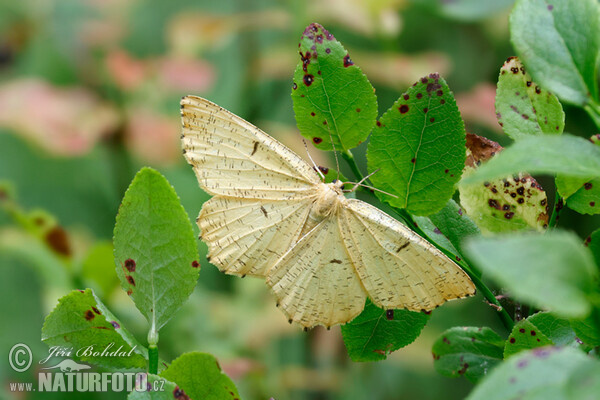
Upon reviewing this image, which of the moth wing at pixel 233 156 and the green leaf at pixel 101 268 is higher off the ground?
the moth wing at pixel 233 156

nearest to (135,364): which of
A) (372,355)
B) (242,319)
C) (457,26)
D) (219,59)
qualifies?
(372,355)

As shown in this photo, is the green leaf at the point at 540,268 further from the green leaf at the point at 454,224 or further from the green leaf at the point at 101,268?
the green leaf at the point at 101,268

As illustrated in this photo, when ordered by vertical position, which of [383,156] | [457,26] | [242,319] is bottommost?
[242,319]

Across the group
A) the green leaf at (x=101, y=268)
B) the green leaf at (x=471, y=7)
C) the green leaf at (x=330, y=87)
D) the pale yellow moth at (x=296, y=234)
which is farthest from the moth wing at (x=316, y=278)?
the green leaf at (x=471, y=7)

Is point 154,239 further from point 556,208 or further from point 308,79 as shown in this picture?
point 556,208

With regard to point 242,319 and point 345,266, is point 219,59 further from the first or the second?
point 345,266

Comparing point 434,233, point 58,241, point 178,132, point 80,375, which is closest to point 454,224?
point 434,233

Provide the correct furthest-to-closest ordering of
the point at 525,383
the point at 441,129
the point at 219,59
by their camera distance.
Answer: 1. the point at 219,59
2. the point at 441,129
3. the point at 525,383

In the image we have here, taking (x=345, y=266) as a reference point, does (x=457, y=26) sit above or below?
above
